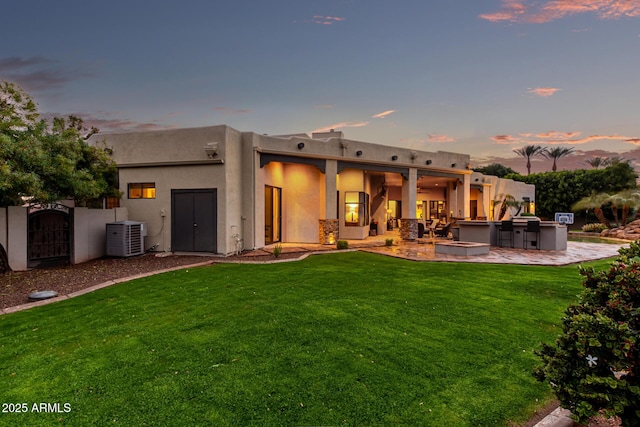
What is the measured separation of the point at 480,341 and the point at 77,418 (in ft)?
14.5

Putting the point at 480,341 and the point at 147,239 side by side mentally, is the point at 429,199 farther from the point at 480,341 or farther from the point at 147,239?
the point at 480,341

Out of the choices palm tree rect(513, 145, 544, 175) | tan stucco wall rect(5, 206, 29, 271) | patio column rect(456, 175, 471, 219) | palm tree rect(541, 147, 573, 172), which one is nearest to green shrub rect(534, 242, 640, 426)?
tan stucco wall rect(5, 206, 29, 271)

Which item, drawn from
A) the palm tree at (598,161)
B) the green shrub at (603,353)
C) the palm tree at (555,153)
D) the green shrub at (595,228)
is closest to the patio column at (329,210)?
the green shrub at (603,353)

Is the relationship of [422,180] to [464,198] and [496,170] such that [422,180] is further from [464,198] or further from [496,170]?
[496,170]

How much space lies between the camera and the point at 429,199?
96.3 ft

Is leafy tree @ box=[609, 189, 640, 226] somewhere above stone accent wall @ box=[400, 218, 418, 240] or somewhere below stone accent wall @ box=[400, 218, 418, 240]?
above

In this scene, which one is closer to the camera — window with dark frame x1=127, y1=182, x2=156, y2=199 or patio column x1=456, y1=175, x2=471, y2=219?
window with dark frame x1=127, y1=182, x2=156, y2=199

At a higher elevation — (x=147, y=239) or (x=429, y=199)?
(x=429, y=199)

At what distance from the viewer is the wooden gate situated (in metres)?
9.57

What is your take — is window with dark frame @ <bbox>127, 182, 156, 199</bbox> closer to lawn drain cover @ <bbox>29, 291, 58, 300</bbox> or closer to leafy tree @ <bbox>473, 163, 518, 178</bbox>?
lawn drain cover @ <bbox>29, 291, 58, 300</bbox>

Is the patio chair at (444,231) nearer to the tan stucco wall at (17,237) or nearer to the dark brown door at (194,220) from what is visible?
the dark brown door at (194,220)


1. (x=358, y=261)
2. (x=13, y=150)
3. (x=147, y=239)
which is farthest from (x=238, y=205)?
(x=13, y=150)

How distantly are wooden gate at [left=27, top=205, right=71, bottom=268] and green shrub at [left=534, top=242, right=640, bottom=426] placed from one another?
493 inches

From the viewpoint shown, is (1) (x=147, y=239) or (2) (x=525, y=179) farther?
(2) (x=525, y=179)
